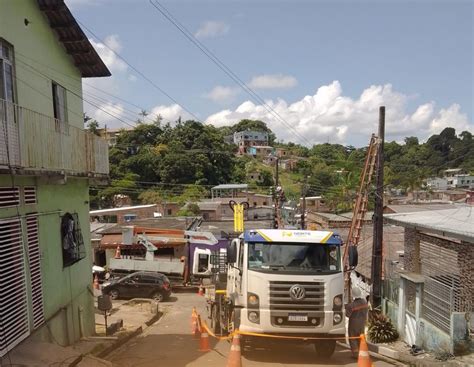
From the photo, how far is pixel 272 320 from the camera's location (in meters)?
9.37

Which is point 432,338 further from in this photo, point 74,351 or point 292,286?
point 74,351

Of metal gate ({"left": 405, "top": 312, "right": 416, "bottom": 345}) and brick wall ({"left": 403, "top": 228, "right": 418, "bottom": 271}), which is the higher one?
brick wall ({"left": 403, "top": 228, "right": 418, "bottom": 271})

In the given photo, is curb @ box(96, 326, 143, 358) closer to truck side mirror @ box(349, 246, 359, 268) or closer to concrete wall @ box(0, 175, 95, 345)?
concrete wall @ box(0, 175, 95, 345)

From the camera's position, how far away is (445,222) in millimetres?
12289

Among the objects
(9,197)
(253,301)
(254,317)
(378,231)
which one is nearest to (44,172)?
(9,197)

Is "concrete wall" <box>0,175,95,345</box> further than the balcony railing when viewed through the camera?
Yes

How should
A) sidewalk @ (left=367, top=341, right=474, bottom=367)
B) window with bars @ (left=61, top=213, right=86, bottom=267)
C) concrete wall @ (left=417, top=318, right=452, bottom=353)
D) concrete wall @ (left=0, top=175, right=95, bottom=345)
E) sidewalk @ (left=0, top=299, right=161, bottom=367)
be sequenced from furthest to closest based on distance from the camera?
window with bars @ (left=61, top=213, right=86, bottom=267)
concrete wall @ (left=0, top=175, right=95, bottom=345)
concrete wall @ (left=417, top=318, right=452, bottom=353)
sidewalk @ (left=367, top=341, right=474, bottom=367)
sidewalk @ (left=0, top=299, right=161, bottom=367)

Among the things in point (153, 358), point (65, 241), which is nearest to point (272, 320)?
point (153, 358)

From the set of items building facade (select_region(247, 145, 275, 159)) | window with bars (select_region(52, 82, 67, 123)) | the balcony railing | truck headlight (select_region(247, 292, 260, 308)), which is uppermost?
building facade (select_region(247, 145, 275, 159))

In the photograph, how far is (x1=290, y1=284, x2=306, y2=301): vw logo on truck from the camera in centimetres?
931

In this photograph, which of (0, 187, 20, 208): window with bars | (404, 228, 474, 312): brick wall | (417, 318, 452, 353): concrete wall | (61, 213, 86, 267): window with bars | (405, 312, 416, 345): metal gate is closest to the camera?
(0, 187, 20, 208): window with bars

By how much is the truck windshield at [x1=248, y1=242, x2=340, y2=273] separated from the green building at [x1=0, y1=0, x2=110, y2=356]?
4.48 metres

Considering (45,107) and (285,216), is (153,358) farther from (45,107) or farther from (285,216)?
(285,216)

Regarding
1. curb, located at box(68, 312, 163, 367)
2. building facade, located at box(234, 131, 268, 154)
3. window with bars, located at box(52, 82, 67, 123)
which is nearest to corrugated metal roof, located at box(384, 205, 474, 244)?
curb, located at box(68, 312, 163, 367)
